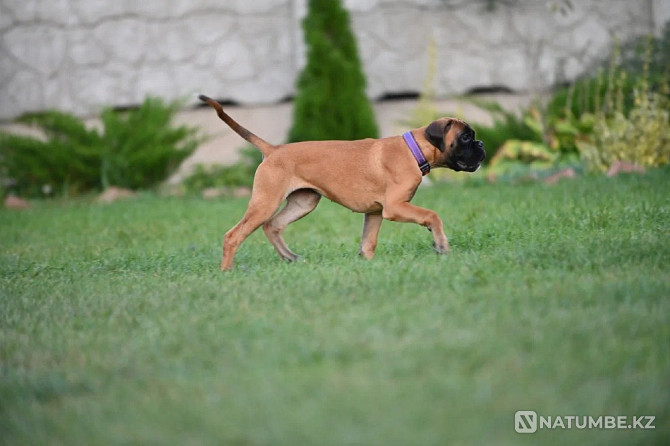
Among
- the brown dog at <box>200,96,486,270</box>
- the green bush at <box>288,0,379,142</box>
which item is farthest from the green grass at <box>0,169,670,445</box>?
the green bush at <box>288,0,379,142</box>

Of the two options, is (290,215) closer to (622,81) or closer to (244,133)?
(244,133)

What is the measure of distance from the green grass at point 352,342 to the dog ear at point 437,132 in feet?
2.39

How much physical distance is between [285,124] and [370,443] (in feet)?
35.1

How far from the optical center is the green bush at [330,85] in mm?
12422

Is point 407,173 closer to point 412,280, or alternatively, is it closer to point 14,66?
point 412,280

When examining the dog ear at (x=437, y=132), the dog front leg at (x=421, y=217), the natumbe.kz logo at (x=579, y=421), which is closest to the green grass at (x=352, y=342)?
the natumbe.kz logo at (x=579, y=421)

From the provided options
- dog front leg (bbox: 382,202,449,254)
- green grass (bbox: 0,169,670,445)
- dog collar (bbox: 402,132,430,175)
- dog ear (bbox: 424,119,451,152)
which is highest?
dog ear (bbox: 424,119,451,152)

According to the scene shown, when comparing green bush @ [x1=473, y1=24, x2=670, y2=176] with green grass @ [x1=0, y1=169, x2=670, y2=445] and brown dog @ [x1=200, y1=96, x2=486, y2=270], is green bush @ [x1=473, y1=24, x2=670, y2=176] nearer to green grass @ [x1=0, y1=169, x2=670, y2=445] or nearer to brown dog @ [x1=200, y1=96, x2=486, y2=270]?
green grass @ [x1=0, y1=169, x2=670, y2=445]

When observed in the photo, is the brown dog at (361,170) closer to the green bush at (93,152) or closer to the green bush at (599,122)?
the green bush at (599,122)

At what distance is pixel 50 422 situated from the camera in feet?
10.9

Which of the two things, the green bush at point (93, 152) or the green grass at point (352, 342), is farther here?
the green bush at point (93, 152)

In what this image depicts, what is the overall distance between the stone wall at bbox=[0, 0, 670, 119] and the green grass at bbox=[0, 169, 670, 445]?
6.53 meters

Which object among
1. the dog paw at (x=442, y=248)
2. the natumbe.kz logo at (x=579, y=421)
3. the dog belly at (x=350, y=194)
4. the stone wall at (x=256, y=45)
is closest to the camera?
the natumbe.kz logo at (x=579, y=421)

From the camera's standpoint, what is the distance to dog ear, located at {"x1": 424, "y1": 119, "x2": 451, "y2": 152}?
20.5 feet
